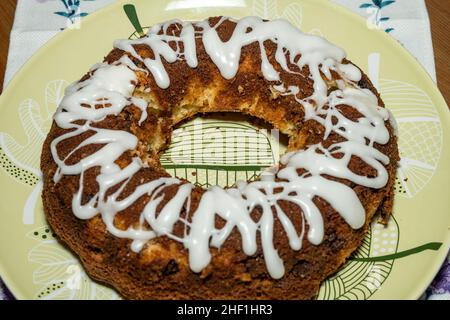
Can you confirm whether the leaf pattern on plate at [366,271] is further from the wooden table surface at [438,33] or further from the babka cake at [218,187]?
the wooden table surface at [438,33]

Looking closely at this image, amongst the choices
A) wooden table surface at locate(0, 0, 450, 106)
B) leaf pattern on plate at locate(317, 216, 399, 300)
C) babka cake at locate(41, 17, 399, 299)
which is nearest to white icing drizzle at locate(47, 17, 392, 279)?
babka cake at locate(41, 17, 399, 299)

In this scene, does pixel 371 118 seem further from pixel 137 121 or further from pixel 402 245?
pixel 137 121

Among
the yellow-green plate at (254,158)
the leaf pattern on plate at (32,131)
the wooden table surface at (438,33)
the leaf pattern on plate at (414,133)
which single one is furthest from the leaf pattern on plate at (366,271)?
the leaf pattern on plate at (32,131)

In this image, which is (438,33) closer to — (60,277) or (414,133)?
(414,133)

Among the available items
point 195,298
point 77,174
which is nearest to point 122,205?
point 77,174

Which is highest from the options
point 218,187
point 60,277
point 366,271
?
point 218,187

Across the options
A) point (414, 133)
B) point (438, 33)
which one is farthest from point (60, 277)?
point (438, 33)

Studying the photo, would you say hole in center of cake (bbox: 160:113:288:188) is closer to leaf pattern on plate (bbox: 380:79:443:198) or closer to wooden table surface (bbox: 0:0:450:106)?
leaf pattern on plate (bbox: 380:79:443:198)
